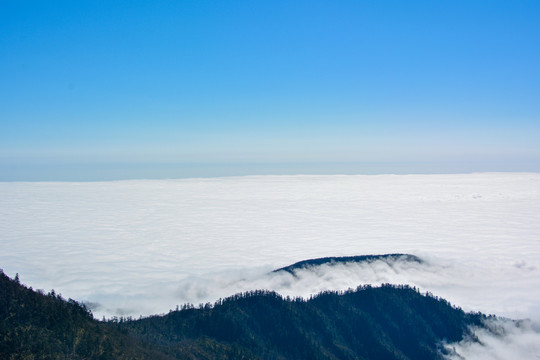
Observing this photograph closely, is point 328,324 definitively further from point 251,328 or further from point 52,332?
point 52,332

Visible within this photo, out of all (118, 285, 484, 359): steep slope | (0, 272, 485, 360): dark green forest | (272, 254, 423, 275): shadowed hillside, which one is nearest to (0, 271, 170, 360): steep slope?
(0, 272, 485, 360): dark green forest

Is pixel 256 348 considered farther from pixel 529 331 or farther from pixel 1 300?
pixel 529 331

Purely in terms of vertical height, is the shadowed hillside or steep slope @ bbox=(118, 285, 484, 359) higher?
the shadowed hillside

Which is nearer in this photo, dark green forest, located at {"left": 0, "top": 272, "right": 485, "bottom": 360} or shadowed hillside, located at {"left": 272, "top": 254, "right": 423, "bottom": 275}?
dark green forest, located at {"left": 0, "top": 272, "right": 485, "bottom": 360}

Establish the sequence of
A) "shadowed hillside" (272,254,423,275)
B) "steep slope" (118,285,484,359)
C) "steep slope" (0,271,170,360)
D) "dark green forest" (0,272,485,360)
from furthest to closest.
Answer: "shadowed hillside" (272,254,423,275) < "steep slope" (118,285,484,359) < "dark green forest" (0,272,485,360) < "steep slope" (0,271,170,360)

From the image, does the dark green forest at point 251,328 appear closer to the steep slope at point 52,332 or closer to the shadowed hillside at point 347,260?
the steep slope at point 52,332

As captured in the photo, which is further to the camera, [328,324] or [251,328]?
[328,324]

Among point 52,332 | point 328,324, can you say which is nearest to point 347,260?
point 328,324

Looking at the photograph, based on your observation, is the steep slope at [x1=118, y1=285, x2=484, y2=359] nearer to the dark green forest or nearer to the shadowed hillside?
the dark green forest

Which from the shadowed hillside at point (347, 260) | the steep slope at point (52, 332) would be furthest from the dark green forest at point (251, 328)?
the shadowed hillside at point (347, 260)

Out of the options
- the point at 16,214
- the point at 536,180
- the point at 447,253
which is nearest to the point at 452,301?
the point at 447,253
